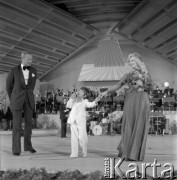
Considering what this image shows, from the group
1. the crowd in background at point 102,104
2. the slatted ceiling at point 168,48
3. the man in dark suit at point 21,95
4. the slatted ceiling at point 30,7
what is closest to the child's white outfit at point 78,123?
the man in dark suit at point 21,95

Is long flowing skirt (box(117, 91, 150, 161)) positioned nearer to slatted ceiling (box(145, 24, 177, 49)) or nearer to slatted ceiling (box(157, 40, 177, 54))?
slatted ceiling (box(145, 24, 177, 49))

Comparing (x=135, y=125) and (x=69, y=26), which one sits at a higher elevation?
(x=69, y=26)

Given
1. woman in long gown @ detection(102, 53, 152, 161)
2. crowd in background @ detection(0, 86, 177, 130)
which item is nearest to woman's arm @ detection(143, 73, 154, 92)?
woman in long gown @ detection(102, 53, 152, 161)

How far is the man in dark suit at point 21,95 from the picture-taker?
16.2ft

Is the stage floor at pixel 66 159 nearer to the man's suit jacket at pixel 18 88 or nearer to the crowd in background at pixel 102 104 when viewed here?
the man's suit jacket at pixel 18 88

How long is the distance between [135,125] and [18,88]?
5.20 ft

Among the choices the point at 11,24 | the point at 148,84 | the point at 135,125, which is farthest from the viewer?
the point at 11,24

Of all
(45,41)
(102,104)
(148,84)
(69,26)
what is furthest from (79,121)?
(45,41)

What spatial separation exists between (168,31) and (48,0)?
198 inches

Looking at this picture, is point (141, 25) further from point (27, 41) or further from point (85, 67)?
point (27, 41)

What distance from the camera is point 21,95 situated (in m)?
4.99

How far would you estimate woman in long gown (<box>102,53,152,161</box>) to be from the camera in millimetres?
4434

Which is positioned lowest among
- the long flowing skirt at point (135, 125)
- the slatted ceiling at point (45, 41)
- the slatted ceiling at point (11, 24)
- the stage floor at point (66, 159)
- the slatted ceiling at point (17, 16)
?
the stage floor at point (66, 159)

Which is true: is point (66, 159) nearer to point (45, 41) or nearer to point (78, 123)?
point (78, 123)
